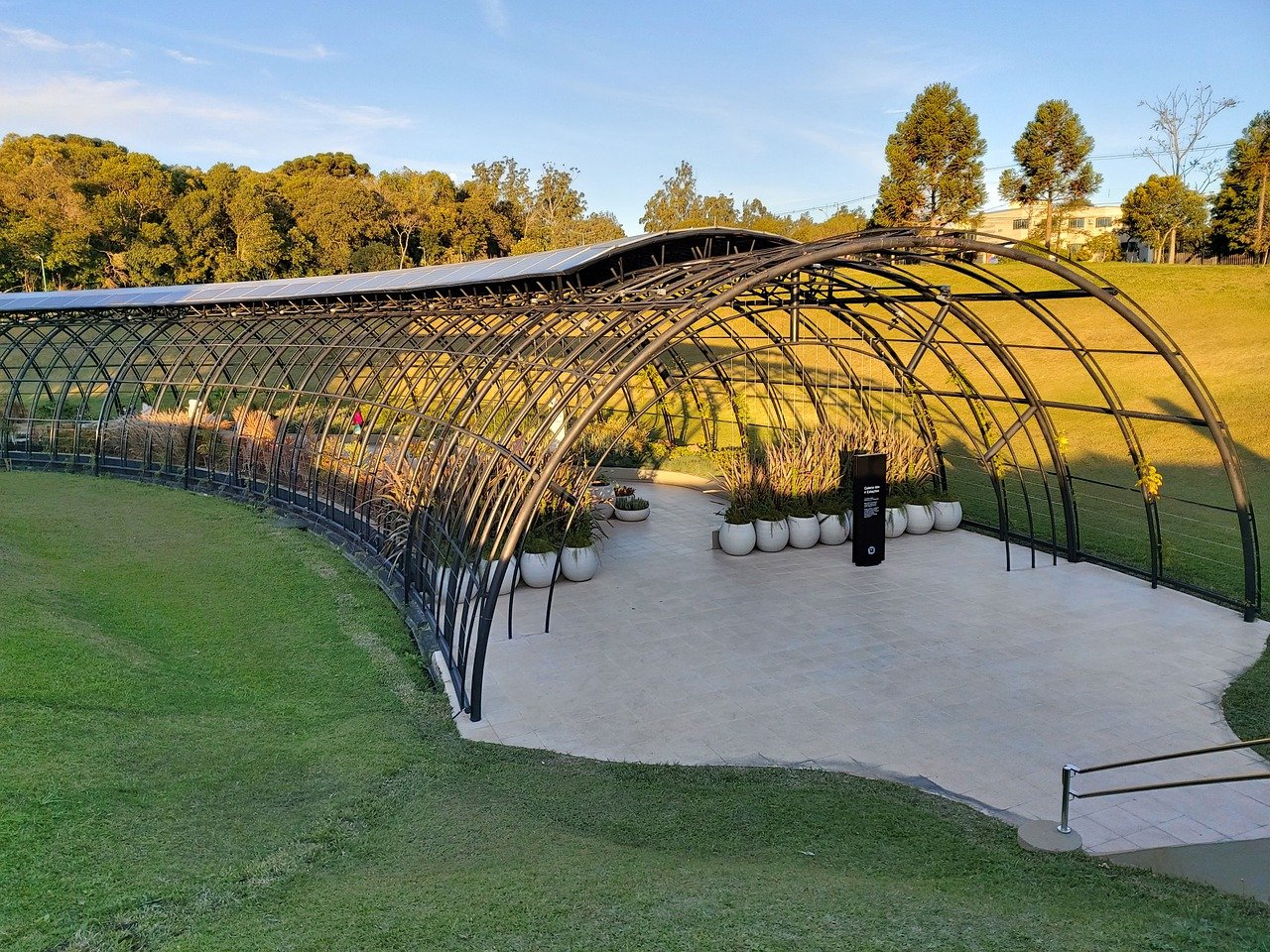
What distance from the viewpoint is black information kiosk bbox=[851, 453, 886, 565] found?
12578 millimetres

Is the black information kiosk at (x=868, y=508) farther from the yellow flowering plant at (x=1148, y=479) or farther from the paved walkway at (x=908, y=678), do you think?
the yellow flowering plant at (x=1148, y=479)

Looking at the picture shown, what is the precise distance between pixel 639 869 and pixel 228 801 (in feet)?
9.49

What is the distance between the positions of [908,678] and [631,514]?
7.16 meters

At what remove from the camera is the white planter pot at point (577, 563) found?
11875 millimetres

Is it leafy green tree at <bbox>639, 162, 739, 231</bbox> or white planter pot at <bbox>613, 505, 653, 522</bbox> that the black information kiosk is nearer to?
white planter pot at <bbox>613, 505, 653, 522</bbox>

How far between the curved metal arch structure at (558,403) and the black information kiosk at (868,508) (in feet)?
5.03

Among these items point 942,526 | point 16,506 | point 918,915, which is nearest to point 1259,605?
point 942,526

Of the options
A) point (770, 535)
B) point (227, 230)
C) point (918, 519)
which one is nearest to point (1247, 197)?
point (918, 519)

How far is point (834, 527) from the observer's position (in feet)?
45.2

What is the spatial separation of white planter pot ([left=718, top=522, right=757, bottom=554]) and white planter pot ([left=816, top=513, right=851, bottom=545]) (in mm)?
1232

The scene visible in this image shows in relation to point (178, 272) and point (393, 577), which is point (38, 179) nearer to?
point (178, 272)

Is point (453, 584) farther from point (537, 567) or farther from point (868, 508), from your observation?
point (868, 508)

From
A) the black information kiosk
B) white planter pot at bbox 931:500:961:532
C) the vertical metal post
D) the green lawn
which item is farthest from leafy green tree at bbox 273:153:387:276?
the vertical metal post

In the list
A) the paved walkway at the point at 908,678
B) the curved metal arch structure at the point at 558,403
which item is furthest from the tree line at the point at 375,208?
the paved walkway at the point at 908,678
